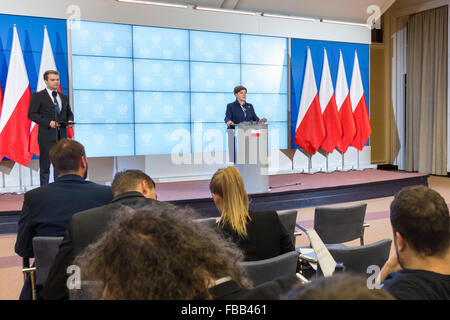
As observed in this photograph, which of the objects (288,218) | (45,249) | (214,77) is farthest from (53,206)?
(214,77)

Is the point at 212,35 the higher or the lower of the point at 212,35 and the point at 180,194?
the higher

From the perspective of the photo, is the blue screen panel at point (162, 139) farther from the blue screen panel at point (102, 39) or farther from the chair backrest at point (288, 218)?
the chair backrest at point (288, 218)

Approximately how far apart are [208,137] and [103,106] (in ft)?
6.24

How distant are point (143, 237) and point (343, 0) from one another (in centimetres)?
870

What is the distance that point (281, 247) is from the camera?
2.11 metres

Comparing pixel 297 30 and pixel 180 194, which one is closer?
pixel 180 194

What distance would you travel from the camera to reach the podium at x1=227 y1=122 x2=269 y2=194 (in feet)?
16.7

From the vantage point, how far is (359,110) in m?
8.45

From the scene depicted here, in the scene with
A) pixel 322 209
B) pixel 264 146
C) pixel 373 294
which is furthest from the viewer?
pixel 264 146

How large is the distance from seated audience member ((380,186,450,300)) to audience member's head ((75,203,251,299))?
0.64 m

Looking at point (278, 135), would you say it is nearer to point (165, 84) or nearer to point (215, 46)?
point (215, 46)

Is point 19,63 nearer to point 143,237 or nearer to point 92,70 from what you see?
point 92,70

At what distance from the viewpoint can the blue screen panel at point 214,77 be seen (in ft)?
24.2
